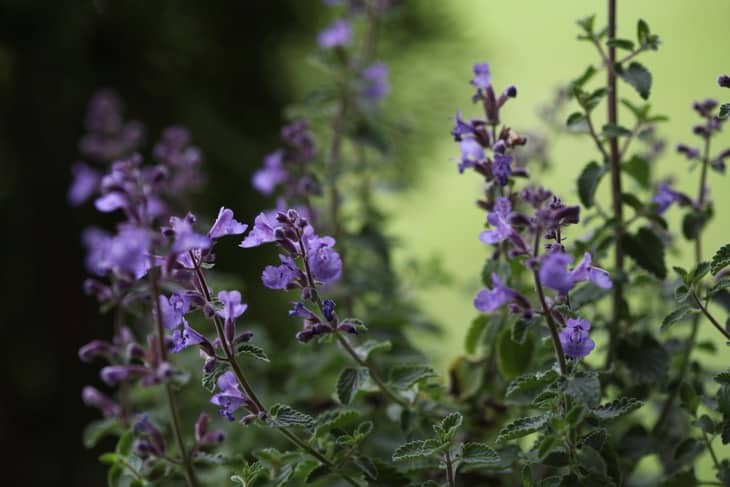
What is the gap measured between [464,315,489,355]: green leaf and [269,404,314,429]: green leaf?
253 millimetres

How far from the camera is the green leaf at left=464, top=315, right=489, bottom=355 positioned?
0.78 m

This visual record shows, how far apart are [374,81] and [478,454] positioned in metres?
0.64

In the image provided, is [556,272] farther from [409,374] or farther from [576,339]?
[409,374]

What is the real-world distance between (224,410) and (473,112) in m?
1.19

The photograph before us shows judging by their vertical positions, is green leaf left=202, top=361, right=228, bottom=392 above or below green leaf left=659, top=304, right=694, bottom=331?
above

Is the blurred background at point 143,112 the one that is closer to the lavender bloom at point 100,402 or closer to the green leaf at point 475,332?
the green leaf at point 475,332

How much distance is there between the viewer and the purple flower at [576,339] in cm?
52

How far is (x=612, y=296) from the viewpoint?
0.78 metres

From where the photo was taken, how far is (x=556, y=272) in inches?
18.4

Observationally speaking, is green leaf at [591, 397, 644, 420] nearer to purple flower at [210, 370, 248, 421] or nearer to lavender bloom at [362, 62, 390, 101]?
purple flower at [210, 370, 248, 421]

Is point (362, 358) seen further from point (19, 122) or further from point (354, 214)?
point (19, 122)

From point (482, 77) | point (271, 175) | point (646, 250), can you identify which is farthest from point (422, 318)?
point (482, 77)

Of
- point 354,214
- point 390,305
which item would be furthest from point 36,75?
point 390,305

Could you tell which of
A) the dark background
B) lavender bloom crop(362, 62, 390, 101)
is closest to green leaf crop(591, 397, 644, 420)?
lavender bloom crop(362, 62, 390, 101)
